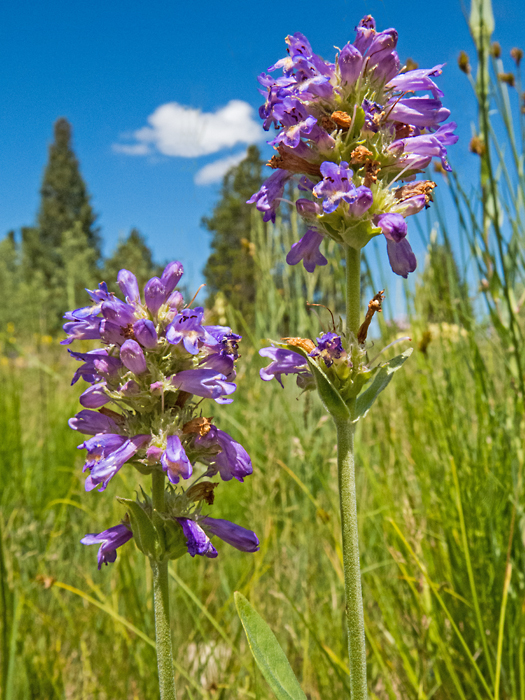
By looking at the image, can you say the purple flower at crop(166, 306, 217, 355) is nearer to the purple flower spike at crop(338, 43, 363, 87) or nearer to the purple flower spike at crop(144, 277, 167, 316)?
the purple flower spike at crop(144, 277, 167, 316)

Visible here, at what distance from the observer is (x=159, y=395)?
4.01ft

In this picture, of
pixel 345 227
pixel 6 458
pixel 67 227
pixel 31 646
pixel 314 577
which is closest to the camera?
pixel 345 227

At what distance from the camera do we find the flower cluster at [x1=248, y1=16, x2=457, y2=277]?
1282mm

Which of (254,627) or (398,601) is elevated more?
(254,627)

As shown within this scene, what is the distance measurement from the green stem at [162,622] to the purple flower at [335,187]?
0.73m

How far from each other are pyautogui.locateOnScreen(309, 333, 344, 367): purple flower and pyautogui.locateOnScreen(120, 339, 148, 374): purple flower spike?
396 mm

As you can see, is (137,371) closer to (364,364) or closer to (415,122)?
(364,364)

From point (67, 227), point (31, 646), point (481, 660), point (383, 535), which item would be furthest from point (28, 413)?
point (67, 227)

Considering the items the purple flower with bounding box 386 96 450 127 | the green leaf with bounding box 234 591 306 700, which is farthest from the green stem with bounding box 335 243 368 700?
the purple flower with bounding box 386 96 450 127

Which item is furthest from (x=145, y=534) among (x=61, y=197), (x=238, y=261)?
(x=61, y=197)

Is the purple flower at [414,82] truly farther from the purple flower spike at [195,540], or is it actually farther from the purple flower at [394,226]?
the purple flower spike at [195,540]

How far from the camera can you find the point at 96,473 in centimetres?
114

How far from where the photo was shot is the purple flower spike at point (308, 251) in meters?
1.48

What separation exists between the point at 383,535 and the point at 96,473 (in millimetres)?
1798
